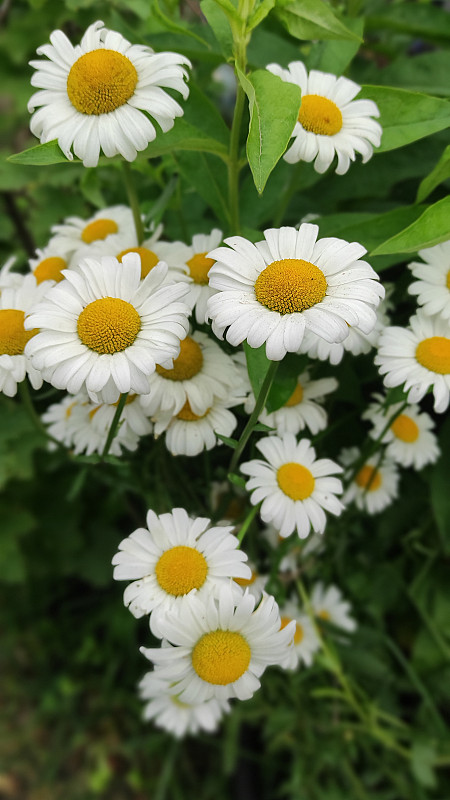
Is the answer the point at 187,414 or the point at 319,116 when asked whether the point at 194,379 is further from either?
the point at 319,116

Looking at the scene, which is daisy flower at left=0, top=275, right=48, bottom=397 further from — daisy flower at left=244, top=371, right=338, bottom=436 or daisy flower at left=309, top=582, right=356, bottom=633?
daisy flower at left=309, top=582, right=356, bottom=633

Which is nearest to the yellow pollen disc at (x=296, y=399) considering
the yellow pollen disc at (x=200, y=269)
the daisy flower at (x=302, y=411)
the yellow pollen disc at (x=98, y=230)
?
the daisy flower at (x=302, y=411)

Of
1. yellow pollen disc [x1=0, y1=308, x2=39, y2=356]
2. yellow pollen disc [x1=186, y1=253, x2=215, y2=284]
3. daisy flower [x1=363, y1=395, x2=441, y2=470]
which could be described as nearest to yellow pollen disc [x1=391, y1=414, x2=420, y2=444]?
daisy flower [x1=363, y1=395, x2=441, y2=470]

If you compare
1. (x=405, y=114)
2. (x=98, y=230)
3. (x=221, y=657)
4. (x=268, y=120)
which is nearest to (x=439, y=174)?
(x=405, y=114)

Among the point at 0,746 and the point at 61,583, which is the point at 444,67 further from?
the point at 0,746

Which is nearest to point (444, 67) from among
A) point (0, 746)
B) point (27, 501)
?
point (27, 501)

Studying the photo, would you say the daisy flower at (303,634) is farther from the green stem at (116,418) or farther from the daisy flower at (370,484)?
the green stem at (116,418)

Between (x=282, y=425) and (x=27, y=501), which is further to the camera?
(x=27, y=501)

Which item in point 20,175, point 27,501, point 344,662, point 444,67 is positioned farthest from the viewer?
point 27,501

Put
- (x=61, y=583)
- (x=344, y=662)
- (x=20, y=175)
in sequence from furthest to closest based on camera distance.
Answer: (x=61, y=583), (x=20, y=175), (x=344, y=662)
